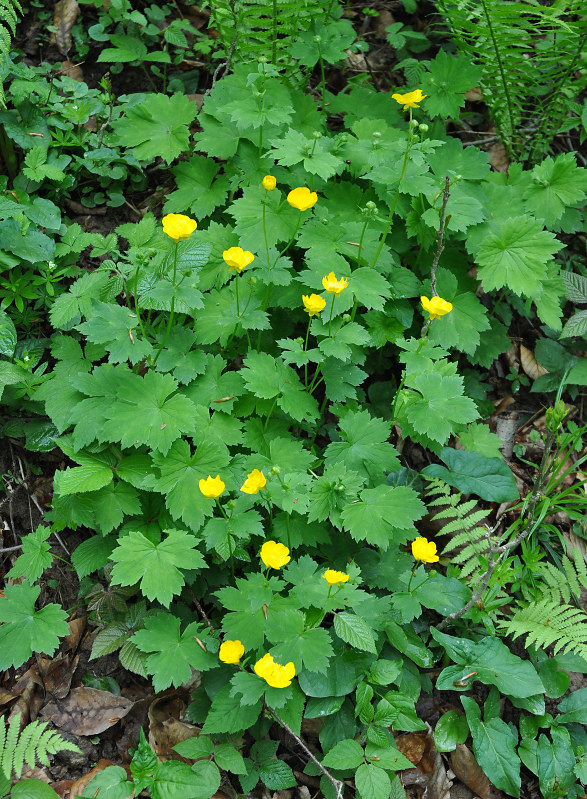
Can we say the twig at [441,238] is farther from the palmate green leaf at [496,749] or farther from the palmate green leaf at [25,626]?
the palmate green leaf at [25,626]

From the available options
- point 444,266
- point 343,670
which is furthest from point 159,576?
point 444,266

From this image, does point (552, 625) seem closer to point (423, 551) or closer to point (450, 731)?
point (450, 731)

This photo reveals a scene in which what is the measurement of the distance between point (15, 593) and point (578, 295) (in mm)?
2788

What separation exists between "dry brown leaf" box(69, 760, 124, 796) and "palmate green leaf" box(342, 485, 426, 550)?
1167 millimetres

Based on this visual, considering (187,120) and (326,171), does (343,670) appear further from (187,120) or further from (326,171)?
(187,120)

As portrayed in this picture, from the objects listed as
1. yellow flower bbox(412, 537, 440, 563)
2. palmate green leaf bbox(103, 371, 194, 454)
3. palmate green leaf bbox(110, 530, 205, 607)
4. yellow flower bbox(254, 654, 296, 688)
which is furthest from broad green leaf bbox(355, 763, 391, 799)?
palmate green leaf bbox(103, 371, 194, 454)

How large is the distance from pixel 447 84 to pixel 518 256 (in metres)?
0.96

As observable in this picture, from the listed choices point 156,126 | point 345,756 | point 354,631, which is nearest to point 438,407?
point 354,631

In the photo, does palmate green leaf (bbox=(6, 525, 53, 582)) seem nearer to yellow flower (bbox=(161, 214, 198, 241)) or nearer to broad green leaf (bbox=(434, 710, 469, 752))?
yellow flower (bbox=(161, 214, 198, 241))

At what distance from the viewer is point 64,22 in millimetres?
3404

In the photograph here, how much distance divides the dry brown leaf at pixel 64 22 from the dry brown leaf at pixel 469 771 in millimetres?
3875

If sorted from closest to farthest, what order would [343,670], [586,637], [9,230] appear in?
[343,670] < [586,637] < [9,230]

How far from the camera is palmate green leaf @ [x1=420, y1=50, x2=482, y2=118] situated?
9.62ft

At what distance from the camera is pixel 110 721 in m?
2.21
